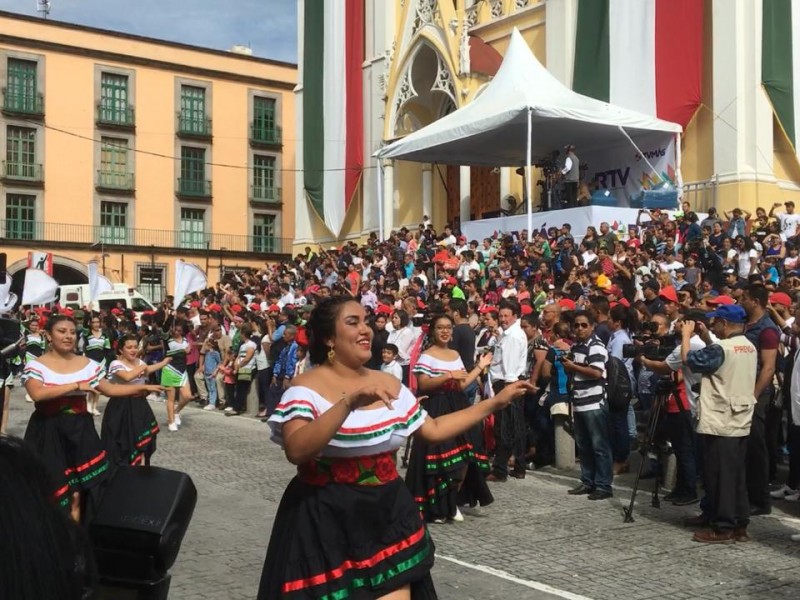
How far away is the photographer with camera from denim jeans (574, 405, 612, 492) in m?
1.53

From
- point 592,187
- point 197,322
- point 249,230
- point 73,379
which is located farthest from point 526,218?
point 249,230

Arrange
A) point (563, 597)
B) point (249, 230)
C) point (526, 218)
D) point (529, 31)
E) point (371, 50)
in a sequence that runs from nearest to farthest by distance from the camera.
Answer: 1. point (563, 597)
2. point (526, 218)
3. point (529, 31)
4. point (371, 50)
5. point (249, 230)

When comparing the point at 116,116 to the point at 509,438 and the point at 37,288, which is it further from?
the point at 509,438

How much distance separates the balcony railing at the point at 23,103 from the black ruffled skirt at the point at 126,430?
128ft

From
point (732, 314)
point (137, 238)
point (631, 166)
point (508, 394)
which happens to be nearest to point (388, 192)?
point (631, 166)

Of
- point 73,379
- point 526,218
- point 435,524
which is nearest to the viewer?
point 73,379

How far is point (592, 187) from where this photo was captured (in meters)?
23.4

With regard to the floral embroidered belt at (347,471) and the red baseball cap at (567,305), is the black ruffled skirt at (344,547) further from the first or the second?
the red baseball cap at (567,305)

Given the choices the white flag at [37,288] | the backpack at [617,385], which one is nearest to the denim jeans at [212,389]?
the white flag at [37,288]

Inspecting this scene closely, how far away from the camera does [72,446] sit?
712 cm

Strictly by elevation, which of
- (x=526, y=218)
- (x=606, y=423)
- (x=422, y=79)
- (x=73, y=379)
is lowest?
(x=606, y=423)

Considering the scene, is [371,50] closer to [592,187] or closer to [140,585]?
[592,187]

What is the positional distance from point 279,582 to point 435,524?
4.51m

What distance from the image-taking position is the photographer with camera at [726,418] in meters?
7.30
